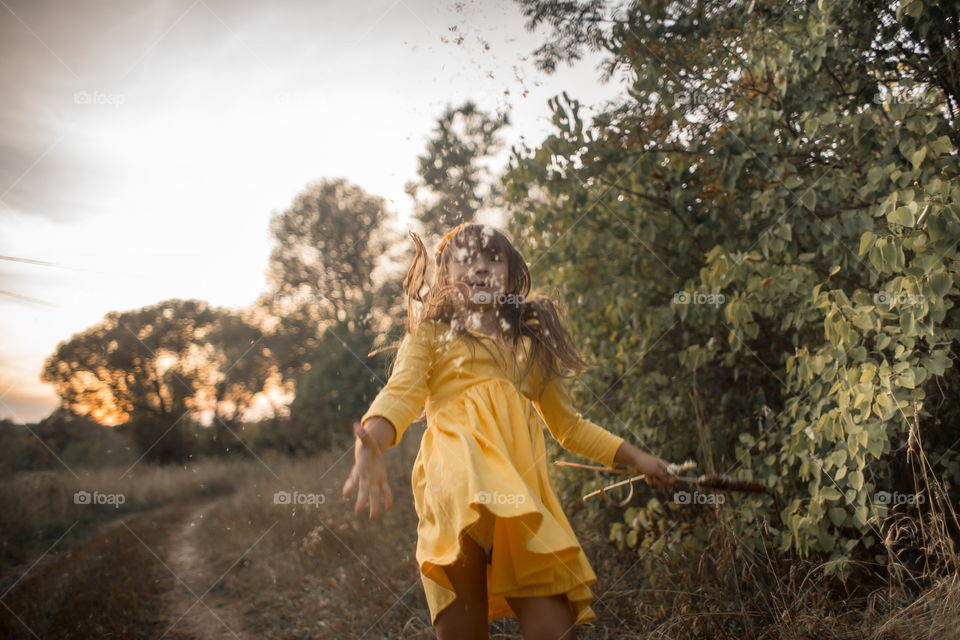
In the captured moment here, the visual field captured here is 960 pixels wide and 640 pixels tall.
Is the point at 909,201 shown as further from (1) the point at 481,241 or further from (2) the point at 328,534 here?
(2) the point at 328,534

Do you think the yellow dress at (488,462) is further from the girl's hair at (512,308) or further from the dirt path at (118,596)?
the dirt path at (118,596)

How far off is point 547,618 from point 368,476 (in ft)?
2.07

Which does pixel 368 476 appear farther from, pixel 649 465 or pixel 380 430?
pixel 649 465

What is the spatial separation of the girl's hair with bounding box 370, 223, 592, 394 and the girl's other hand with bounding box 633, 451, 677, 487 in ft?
1.24

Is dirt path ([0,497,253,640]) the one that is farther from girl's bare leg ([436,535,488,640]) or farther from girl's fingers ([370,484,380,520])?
girl's fingers ([370,484,380,520])

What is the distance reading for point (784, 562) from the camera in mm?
2904

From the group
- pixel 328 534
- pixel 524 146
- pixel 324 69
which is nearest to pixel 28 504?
pixel 328 534

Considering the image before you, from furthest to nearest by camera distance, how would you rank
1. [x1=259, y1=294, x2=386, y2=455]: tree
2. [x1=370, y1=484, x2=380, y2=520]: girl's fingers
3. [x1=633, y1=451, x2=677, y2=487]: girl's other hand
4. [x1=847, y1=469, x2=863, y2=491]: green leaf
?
[x1=259, y1=294, x2=386, y2=455]: tree < [x1=847, y1=469, x2=863, y2=491]: green leaf < [x1=633, y1=451, x2=677, y2=487]: girl's other hand < [x1=370, y1=484, x2=380, y2=520]: girl's fingers

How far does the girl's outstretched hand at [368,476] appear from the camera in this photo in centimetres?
157

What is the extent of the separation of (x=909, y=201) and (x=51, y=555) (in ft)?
22.0

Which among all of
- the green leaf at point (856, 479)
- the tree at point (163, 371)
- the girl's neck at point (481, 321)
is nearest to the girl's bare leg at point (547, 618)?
the girl's neck at point (481, 321)

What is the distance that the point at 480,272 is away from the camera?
7.18 ft

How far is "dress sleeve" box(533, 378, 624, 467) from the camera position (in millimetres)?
2158

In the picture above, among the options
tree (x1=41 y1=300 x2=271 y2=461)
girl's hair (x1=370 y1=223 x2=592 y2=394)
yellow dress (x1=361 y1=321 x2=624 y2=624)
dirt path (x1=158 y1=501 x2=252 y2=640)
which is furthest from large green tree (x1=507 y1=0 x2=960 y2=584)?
tree (x1=41 y1=300 x2=271 y2=461)
